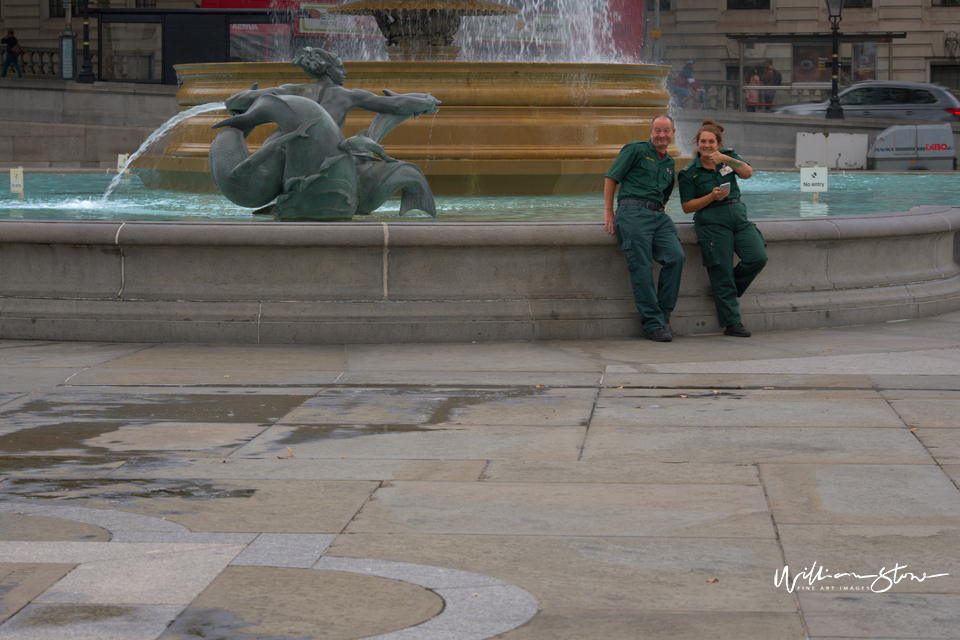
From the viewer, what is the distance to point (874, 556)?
13.7 ft

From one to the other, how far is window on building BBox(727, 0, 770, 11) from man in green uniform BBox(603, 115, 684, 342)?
41507 millimetres

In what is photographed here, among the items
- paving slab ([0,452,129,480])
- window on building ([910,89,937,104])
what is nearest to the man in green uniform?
paving slab ([0,452,129,480])

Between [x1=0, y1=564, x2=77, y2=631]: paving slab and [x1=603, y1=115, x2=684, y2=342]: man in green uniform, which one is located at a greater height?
[x1=603, y1=115, x2=684, y2=342]: man in green uniform

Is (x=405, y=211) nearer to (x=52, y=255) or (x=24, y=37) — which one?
(x=52, y=255)

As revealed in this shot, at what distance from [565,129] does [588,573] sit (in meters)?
11.0

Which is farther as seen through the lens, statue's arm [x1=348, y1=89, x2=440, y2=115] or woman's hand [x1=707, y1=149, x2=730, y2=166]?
statue's arm [x1=348, y1=89, x2=440, y2=115]

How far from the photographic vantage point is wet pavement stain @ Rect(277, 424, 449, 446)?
604 cm

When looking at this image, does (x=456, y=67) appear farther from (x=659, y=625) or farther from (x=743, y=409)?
(x=659, y=625)

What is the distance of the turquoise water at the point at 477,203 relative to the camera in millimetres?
12031

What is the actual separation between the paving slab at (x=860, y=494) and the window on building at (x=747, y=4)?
4541cm

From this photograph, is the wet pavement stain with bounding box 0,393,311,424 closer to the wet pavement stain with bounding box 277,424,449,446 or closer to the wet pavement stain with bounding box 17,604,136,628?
the wet pavement stain with bounding box 277,424,449,446

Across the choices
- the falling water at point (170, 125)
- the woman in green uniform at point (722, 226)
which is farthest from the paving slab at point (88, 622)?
the falling water at point (170, 125)

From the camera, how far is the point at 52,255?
29.1ft

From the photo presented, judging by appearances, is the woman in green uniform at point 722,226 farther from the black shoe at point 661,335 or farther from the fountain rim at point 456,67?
the fountain rim at point 456,67
